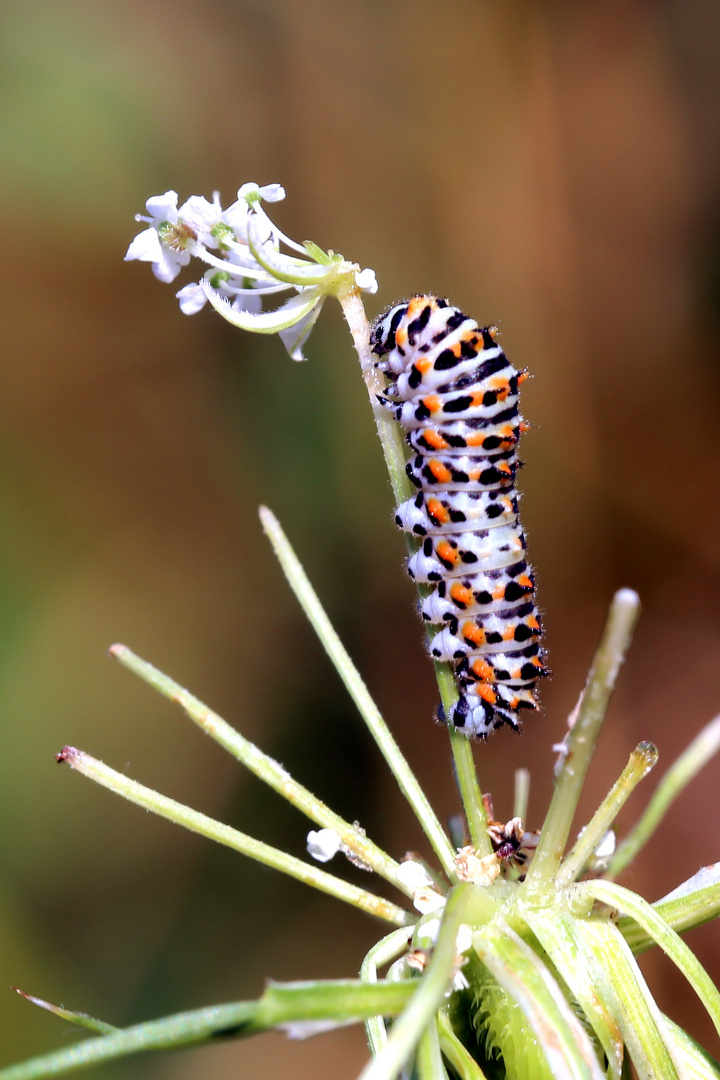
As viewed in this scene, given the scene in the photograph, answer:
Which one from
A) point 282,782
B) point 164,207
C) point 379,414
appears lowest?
point 282,782

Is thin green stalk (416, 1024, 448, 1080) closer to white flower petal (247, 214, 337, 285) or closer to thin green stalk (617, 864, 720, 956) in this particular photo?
thin green stalk (617, 864, 720, 956)

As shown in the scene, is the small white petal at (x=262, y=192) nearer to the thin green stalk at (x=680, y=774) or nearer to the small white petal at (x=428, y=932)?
the thin green stalk at (x=680, y=774)

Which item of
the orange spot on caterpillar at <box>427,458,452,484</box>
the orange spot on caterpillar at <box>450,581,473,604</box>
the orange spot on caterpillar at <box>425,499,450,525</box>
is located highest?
→ the orange spot on caterpillar at <box>427,458,452,484</box>

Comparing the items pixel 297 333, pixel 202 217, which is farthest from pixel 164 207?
pixel 297 333

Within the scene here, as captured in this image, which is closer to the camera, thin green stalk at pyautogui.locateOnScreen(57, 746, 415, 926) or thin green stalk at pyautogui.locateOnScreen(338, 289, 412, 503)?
thin green stalk at pyautogui.locateOnScreen(57, 746, 415, 926)

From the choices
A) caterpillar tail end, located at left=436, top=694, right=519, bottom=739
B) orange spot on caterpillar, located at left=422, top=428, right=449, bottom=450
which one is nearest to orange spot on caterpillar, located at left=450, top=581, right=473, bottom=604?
caterpillar tail end, located at left=436, top=694, right=519, bottom=739

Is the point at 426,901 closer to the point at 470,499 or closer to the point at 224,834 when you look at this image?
the point at 224,834
